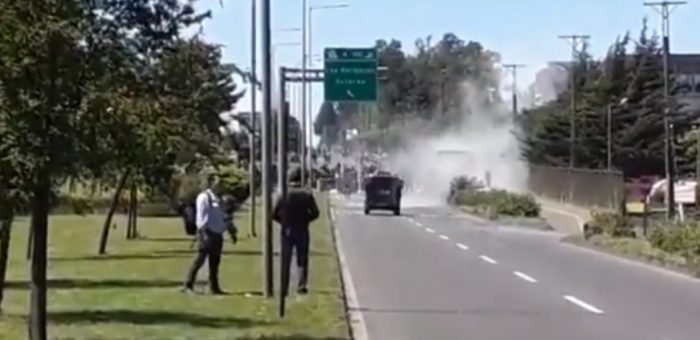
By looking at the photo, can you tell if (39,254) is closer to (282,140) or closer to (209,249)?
(282,140)

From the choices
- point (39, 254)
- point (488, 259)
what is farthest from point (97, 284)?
point (488, 259)

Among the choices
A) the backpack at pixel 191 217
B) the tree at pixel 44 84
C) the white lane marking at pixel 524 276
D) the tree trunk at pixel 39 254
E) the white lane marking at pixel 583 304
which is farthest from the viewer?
the white lane marking at pixel 524 276

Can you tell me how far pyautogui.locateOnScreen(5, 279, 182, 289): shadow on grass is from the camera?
22.9 meters

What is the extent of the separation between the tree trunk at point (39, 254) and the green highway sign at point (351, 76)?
74.9ft

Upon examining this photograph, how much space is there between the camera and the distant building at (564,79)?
383 ft

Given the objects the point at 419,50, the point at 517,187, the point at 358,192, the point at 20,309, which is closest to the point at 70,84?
the point at 20,309

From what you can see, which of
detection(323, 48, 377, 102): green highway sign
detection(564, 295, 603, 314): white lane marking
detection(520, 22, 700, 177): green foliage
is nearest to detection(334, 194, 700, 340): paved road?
detection(564, 295, 603, 314): white lane marking

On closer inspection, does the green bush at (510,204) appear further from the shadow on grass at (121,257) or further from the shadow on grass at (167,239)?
the shadow on grass at (121,257)

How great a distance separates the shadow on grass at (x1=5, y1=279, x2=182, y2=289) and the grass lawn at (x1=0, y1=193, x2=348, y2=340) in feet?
0.05

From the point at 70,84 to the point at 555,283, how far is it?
1566cm

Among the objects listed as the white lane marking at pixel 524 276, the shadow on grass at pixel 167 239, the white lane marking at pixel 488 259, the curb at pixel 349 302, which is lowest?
the white lane marking at pixel 524 276

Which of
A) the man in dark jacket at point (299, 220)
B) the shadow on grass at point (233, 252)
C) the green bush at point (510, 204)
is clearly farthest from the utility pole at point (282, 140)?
the green bush at point (510, 204)

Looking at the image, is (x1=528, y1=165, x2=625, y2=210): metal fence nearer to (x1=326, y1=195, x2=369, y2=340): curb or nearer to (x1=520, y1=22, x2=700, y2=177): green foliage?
(x1=520, y1=22, x2=700, y2=177): green foliage

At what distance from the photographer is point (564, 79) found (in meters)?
116
